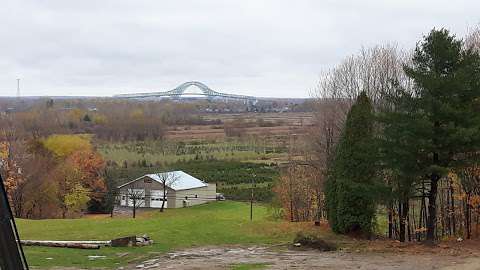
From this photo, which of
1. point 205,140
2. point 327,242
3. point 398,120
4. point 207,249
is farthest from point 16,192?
point 205,140

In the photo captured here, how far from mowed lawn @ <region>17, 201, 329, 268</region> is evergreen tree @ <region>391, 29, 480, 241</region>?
5900 mm

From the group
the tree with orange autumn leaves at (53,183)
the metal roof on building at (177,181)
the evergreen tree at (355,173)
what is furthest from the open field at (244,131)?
the evergreen tree at (355,173)

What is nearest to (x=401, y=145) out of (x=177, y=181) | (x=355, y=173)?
(x=355, y=173)

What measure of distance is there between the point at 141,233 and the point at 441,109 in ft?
39.7

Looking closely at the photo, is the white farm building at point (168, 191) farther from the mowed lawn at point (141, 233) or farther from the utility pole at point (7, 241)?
the utility pole at point (7, 241)

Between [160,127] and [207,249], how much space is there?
82855 millimetres

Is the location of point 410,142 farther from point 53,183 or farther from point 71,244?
point 53,183

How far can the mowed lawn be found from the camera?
16688 millimetres

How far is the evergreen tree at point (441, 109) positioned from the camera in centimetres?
1575

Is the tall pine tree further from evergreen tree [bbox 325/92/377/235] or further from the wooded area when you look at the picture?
evergreen tree [bbox 325/92/377/235]

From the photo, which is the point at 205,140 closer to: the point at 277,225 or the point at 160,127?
the point at 160,127

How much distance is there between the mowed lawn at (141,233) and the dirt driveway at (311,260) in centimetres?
→ 141

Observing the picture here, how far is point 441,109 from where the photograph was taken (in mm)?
15781

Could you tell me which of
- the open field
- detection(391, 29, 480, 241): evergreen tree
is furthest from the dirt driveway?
the open field
